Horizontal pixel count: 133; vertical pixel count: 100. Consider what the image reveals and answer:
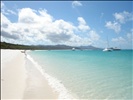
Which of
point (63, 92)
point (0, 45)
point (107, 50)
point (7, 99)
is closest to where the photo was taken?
point (7, 99)

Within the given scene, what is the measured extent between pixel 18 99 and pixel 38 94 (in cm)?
129

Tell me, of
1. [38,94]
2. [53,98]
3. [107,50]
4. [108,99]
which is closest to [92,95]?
[108,99]

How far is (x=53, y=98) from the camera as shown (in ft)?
28.3

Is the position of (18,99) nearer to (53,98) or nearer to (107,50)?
(53,98)

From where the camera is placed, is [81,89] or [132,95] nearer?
[132,95]

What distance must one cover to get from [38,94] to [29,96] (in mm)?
612

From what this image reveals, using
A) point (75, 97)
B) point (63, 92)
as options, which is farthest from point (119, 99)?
point (63, 92)

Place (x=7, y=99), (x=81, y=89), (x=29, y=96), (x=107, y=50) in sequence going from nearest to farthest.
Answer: (x=7, y=99)
(x=29, y=96)
(x=81, y=89)
(x=107, y=50)

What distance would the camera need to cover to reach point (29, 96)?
845cm

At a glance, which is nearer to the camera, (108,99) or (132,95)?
(108,99)

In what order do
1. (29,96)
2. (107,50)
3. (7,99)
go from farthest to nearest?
1. (107,50)
2. (29,96)
3. (7,99)

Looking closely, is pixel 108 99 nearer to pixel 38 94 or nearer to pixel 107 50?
pixel 38 94

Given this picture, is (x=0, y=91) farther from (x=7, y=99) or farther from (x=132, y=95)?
(x=132, y=95)

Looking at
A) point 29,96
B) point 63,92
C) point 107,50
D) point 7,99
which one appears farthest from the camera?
point 107,50
